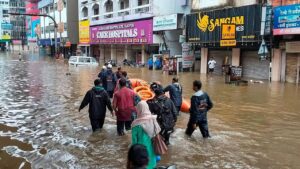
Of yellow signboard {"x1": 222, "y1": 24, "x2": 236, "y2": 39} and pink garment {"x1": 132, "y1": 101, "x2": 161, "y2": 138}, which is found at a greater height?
yellow signboard {"x1": 222, "y1": 24, "x2": 236, "y2": 39}

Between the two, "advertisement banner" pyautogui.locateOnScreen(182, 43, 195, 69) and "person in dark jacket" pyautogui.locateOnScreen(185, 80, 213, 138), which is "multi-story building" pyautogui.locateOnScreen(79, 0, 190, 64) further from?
"person in dark jacket" pyautogui.locateOnScreen(185, 80, 213, 138)

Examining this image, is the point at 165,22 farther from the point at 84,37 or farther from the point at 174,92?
the point at 174,92

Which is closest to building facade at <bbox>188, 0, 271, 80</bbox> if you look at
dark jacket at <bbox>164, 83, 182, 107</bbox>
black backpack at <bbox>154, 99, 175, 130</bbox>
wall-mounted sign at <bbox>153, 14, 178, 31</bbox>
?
wall-mounted sign at <bbox>153, 14, 178, 31</bbox>

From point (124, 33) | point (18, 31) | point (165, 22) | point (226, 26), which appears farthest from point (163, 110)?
point (18, 31)

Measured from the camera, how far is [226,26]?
26984 mm

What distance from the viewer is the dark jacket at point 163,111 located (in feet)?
24.4

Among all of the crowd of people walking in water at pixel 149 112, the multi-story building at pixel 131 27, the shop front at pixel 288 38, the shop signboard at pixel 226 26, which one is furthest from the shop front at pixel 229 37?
the crowd of people walking in water at pixel 149 112

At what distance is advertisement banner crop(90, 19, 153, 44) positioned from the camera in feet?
127

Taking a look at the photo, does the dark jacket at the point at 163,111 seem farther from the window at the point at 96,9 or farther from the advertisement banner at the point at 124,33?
the window at the point at 96,9

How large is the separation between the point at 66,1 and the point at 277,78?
45.3 metres

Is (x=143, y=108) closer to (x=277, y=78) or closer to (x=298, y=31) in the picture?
(x=298, y=31)

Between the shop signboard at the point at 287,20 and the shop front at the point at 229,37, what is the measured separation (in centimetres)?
163

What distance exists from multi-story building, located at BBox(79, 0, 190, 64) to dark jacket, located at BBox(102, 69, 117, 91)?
20.8m

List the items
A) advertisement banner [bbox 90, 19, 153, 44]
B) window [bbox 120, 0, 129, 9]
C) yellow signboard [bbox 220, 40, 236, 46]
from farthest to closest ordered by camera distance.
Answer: window [bbox 120, 0, 129, 9] < advertisement banner [bbox 90, 19, 153, 44] < yellow signboard [bbox 220, 40, 236, 46]
